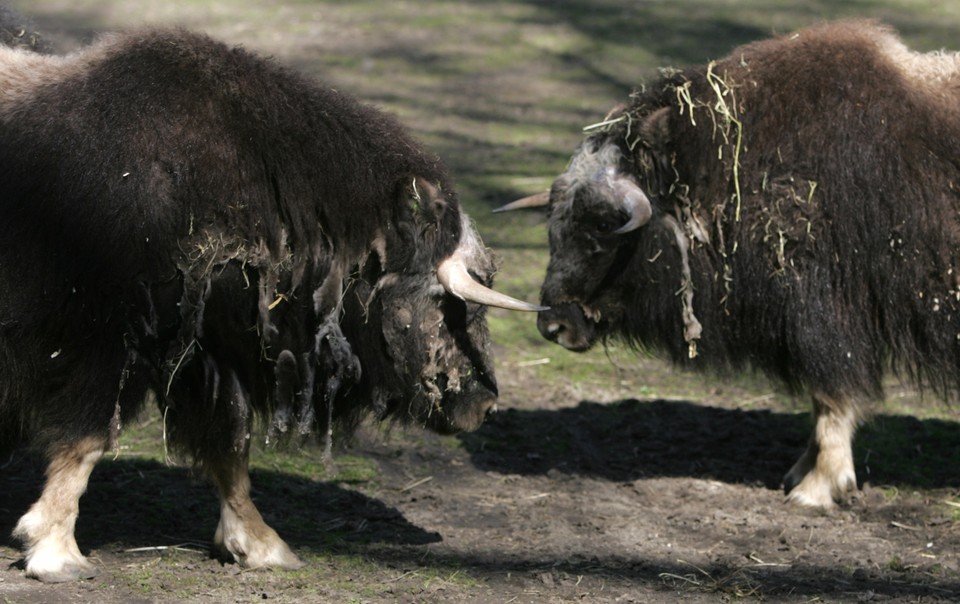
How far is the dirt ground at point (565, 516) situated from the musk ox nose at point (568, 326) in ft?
1.92

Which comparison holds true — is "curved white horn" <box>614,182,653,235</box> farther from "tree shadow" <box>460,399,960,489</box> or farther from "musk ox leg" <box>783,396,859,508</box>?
"tree shadow" <box>460,399,960,489</box>

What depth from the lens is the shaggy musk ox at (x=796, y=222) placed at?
5016mm

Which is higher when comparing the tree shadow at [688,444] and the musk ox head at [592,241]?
the musk ox head at [592,241]

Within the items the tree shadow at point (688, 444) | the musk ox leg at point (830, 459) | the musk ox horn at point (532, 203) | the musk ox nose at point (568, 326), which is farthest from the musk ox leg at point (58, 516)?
the musk ox leg at point (830, 459)

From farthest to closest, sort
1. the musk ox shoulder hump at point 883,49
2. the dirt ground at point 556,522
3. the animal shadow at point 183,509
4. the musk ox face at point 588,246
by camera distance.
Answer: the musk ox face at point 588,246
the musk ox shoulder hump at point 883,49
the animal shadow at point 183,509
the dirt ground at point 556,522

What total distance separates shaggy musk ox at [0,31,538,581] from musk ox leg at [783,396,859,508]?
180 centimetres

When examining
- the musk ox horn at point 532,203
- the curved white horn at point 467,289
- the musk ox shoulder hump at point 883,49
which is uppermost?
the musk ox shoulder hump at point 883,49

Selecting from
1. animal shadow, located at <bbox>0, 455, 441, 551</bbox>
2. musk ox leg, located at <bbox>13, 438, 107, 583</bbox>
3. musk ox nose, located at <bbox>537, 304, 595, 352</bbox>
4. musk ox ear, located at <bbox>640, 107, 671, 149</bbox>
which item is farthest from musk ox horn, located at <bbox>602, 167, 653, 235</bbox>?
musk ox leg, located at <bbox>13, 438, 107, 583</bbox>

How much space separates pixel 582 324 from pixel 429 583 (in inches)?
66.6

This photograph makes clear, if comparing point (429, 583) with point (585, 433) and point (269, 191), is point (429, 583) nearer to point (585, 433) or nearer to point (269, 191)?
point (269, 191)

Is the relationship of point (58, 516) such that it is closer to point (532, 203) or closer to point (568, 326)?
point (568, 326)

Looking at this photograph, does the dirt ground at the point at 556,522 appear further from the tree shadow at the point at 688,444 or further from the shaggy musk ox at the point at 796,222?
the shaggy musk ox at the point at 796,222

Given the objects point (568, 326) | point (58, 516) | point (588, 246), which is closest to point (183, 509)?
point (58, 516)

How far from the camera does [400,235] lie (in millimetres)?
4234
